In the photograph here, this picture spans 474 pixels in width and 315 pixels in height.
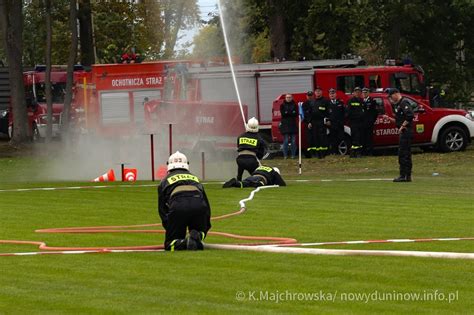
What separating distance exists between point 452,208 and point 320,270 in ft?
25.5

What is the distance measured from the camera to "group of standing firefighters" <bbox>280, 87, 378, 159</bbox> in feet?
112

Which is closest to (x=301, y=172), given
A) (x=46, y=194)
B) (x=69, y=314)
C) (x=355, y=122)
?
(x=355, y=122)

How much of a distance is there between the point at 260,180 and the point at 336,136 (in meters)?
11.3

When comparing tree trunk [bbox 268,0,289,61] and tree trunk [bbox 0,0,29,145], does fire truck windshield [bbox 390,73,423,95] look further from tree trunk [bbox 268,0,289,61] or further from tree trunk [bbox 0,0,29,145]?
tree trunk [bbox 0,0,29,145]

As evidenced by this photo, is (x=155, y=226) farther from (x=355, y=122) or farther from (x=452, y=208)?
(x=355, y=122)

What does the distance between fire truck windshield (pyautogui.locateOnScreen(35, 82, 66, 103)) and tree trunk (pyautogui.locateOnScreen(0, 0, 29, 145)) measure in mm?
6545

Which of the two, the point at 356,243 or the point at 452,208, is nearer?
the point at 356,243

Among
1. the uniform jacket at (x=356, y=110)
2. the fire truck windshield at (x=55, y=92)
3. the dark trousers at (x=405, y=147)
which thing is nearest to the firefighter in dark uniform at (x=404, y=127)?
the dark trousers at (x=405, y=147)

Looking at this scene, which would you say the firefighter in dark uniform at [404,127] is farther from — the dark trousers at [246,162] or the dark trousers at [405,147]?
the dark trousers at [246,162]

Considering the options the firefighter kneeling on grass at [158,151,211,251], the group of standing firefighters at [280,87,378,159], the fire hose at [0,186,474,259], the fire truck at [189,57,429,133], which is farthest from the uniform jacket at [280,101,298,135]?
the firefighter kneeling on grass at [158,151,211,251]

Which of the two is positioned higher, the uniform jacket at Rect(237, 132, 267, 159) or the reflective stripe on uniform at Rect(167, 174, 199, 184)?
the reflective stripe on uniform at Rect(167, 174, 199, 184)

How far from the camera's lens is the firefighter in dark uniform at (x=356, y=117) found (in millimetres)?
33906

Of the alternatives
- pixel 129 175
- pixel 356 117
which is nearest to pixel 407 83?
pixel 356 117

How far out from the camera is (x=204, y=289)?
11109mm
